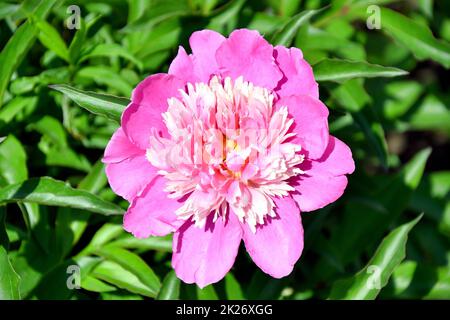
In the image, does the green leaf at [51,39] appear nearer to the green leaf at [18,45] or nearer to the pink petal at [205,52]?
the green leaf at [18,45]

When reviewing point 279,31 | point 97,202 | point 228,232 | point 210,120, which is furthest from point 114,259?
point 279,31

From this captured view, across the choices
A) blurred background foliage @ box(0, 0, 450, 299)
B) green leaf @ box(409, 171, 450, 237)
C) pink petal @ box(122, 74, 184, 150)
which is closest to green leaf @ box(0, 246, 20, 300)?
blurred background foliage @ box(0, 0, 450, 299)

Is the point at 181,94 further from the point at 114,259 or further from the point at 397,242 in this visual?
the point at 397,242

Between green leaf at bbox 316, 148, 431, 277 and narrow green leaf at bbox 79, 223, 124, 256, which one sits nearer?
narrow green leaf at bbox 79, 223, 124, 256

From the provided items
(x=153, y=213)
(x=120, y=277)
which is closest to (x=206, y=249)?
(x=153, y=213)

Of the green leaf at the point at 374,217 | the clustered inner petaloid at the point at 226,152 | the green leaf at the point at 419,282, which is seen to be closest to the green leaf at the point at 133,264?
the clustered inner petaloid at the point at 226,152

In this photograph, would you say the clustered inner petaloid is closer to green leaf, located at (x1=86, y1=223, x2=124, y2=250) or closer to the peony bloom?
the peony bloom
